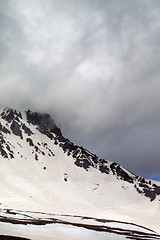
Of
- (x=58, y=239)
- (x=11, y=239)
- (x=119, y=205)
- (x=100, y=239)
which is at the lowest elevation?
(x=11, y=239)

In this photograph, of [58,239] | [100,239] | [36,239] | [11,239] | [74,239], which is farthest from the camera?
[100,239]

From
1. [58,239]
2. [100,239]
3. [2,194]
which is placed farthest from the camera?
[2,194]

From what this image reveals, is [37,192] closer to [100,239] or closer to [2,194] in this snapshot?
[2,194]

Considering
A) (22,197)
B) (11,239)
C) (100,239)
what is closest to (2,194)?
(22,197)

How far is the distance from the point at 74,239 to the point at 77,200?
532ft

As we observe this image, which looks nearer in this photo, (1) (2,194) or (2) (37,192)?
(1) (2,194)

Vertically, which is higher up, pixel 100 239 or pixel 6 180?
pixel 6 180

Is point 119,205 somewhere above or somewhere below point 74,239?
above

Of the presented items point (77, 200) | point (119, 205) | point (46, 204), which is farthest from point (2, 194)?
point (119, 205)

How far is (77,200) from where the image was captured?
18775cm

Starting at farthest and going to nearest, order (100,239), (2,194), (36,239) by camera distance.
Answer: (2,194) → (100,239) → (36,239)

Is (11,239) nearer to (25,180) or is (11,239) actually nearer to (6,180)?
(6,180)

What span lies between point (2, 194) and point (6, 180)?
95.3 feet

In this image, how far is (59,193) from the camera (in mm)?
195000
